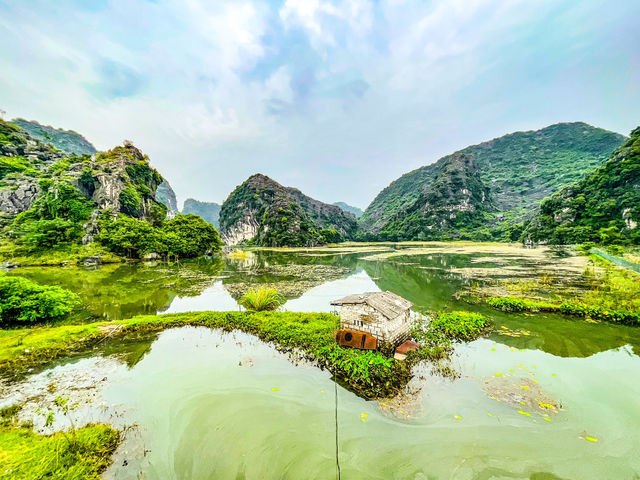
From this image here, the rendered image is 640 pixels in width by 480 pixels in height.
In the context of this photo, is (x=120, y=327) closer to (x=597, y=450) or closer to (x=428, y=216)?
(x=597, y=450)

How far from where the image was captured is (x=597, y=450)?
5.18 metres

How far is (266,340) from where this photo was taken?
1137 centimetres

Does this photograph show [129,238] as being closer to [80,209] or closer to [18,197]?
[80,209]

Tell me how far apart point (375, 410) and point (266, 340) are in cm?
619

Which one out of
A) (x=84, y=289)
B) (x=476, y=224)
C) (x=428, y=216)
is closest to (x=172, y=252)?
(x=84, y=289)

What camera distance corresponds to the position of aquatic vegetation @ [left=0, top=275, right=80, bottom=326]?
12391 millimetres

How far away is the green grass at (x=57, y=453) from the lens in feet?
15.0

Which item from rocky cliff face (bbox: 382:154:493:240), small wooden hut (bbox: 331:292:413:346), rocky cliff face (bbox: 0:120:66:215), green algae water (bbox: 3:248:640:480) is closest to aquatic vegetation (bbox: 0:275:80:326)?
green algae water (bbox: 3:248:640:480)

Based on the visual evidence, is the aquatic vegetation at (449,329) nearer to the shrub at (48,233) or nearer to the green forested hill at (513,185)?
the shrub at (48,233)

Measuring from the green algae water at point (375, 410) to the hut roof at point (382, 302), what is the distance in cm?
209

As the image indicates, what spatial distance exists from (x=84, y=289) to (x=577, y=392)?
3128cm

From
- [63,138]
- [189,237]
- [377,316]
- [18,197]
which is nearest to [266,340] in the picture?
[377,316]

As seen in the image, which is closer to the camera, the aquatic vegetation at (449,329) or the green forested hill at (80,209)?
the aquatic vegetation at (449,329)

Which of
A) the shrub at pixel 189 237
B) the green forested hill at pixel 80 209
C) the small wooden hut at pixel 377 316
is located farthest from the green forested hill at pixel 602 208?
the green forested hill at pixel 80 209
